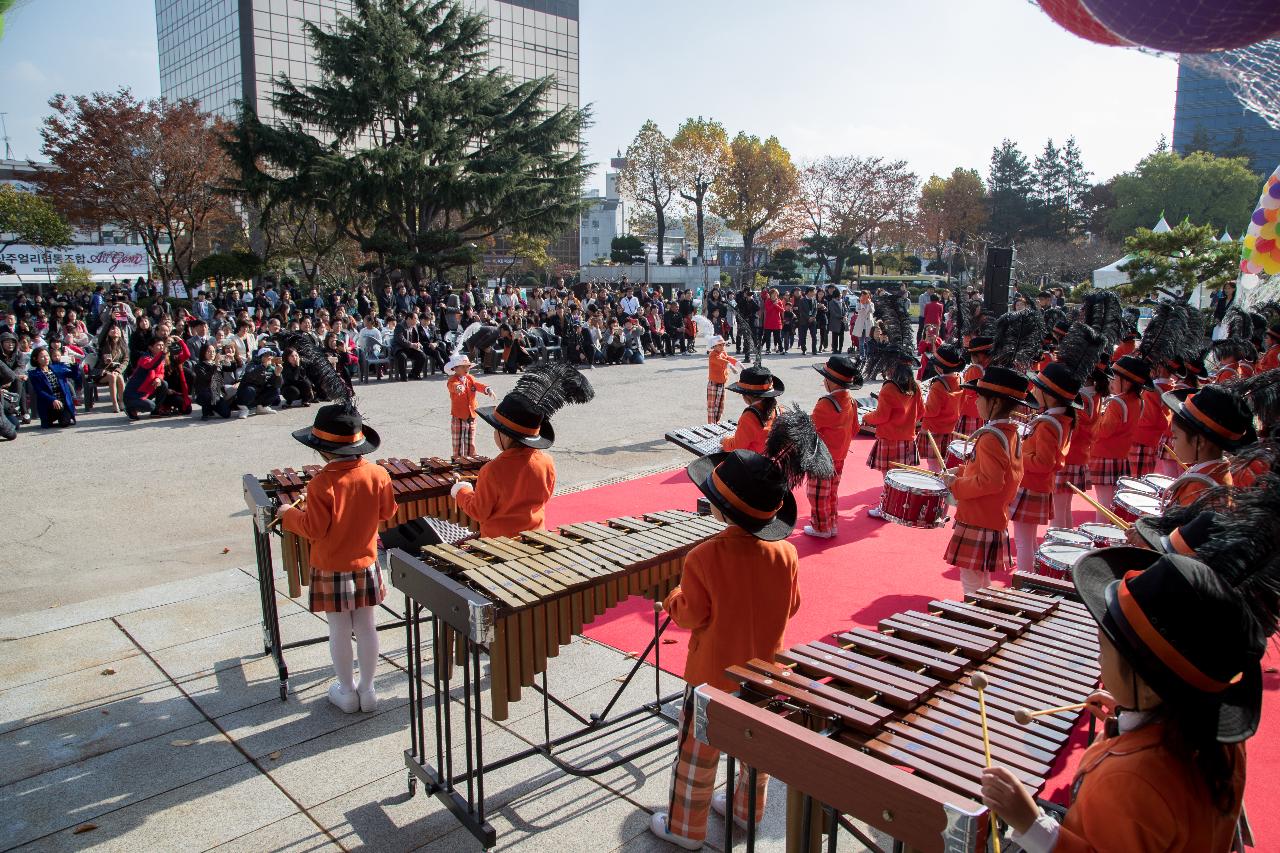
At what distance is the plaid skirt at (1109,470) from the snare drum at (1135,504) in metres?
2.01

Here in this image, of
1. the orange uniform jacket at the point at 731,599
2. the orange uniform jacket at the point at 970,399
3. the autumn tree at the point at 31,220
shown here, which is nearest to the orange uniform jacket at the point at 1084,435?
the orange uniform jacket at the point at 970,399

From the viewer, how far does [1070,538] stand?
17.8 feet

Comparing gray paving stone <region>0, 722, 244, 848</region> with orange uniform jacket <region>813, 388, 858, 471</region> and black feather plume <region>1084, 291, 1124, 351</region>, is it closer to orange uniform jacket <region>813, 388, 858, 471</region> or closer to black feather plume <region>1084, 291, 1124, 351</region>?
orange uniform jacket <region>813, 388, 858, 471</region>

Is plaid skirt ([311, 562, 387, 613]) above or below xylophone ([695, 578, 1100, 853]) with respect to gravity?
below

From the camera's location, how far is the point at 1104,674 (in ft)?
7.26

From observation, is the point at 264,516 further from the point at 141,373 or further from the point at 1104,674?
the point at 141,373

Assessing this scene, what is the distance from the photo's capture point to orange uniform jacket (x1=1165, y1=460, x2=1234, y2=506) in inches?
187

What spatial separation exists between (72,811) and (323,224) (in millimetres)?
33088

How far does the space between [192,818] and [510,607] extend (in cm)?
187

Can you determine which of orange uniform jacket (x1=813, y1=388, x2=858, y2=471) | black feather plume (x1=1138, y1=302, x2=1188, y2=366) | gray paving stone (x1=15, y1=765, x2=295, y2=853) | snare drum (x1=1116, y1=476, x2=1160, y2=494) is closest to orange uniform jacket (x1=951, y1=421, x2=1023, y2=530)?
snare drum (x1=1116, y1=476, x2=1160, y2=494)

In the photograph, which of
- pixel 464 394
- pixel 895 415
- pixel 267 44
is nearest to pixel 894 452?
pixel 895 415

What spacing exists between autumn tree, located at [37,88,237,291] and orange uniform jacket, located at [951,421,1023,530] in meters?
28.0

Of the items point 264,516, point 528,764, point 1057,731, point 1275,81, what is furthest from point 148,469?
point 1275,81

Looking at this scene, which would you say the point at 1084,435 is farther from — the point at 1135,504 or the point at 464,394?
the point at 464,394
